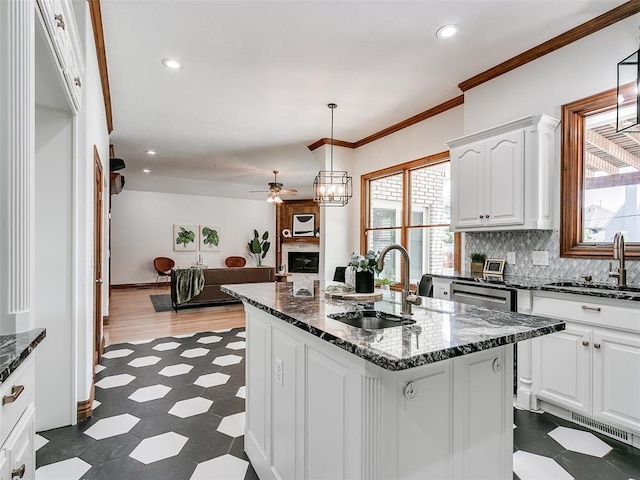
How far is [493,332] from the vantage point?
4.12 feet

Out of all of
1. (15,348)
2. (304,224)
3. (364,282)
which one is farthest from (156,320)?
(304,224)

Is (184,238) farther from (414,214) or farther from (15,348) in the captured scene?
(15,348)

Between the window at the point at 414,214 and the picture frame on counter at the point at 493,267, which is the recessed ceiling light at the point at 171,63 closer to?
the window at the point at 414,214

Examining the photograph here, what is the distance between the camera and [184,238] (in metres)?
10.2

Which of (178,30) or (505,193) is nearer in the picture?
(178,30)

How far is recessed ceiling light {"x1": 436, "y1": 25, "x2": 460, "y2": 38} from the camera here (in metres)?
2.67

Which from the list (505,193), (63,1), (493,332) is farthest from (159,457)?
(505,193)

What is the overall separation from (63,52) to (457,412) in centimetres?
238

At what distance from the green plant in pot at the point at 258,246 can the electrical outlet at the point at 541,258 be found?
879 cm

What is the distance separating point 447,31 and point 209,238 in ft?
29.6

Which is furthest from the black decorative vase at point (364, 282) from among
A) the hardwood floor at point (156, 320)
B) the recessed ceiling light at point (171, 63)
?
the hardwood floor at point (156, 320)

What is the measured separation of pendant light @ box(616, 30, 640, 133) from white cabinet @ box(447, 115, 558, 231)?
532 mm

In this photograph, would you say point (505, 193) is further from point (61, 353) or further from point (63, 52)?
point (61, 353)

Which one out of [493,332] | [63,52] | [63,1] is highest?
[63,1]
